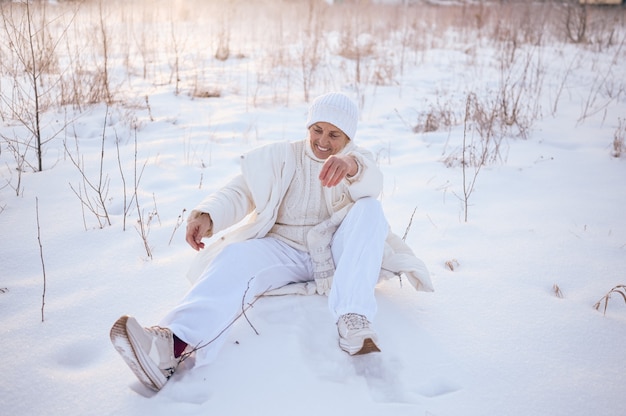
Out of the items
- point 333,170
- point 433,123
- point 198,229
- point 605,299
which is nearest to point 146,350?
point 198,229

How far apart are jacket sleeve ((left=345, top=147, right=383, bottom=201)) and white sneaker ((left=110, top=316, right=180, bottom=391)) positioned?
97 cm

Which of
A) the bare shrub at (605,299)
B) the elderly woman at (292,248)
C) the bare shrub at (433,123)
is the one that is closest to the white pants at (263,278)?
the elderly woman at (292,248)

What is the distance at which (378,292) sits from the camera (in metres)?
2.15

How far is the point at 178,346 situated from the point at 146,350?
0.18m

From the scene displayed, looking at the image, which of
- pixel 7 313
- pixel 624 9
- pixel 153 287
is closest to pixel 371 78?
pixel 153 287

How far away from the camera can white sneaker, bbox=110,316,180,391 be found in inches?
54.2

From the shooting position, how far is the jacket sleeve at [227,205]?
1.84 m

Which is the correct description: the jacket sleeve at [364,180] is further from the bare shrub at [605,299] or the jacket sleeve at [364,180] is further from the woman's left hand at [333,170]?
the bare shrub at [605,299]

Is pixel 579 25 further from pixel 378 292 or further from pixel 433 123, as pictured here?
pixel 378 292

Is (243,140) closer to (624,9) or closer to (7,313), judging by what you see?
(7,313)

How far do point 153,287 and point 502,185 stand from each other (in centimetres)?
273

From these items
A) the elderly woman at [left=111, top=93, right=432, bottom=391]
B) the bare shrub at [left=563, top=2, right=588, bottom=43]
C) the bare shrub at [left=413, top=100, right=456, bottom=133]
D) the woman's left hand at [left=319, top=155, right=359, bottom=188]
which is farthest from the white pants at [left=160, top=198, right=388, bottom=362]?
the bare shrub at [left=563, top=2, right=588, bottom=43]

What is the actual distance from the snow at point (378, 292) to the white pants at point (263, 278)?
0.45ft

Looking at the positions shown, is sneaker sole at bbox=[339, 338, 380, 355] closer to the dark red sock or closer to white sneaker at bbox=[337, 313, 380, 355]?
white sneaker at bbox=[337, 313, 380, 355]
